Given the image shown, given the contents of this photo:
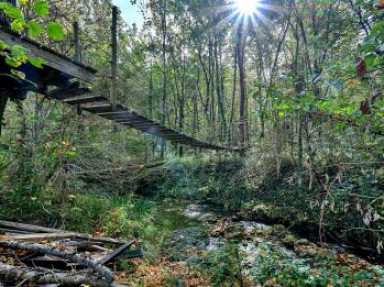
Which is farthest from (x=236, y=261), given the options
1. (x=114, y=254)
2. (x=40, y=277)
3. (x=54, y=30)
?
(x=54, y=30)

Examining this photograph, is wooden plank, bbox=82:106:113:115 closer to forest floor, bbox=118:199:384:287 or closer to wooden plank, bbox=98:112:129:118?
wooden plank, bbox=98:112:129:118

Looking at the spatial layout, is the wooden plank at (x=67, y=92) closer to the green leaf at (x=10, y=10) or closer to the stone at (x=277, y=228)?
the green leaf at (x=10, y=10)

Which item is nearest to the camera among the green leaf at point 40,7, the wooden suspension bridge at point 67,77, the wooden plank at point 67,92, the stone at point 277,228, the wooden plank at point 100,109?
the green leaf at point 40,7

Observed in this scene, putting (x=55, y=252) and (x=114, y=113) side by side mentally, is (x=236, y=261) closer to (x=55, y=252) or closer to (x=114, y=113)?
(x=55, y=252)

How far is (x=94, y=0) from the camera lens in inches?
248

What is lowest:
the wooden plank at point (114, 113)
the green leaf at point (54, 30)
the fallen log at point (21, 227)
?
the fallen log at point (21, 227)

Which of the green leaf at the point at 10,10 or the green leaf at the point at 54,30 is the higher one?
Answer: the green leaf at the point at 10,10

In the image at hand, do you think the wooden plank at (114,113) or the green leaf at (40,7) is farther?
the wooden plank at (114,113)

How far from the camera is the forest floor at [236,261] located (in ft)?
8.89

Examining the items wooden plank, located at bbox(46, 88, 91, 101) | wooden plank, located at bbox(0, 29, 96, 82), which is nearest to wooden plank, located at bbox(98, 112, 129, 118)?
wooden plank, located at bbox(46, 88, 91, 101)

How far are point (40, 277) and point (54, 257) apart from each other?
0.50 m

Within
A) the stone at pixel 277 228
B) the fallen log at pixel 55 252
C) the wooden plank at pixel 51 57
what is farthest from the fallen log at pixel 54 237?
the stone at pixel 277 228

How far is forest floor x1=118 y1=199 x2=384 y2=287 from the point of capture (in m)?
2.71

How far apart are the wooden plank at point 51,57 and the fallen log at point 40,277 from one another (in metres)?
1.60
